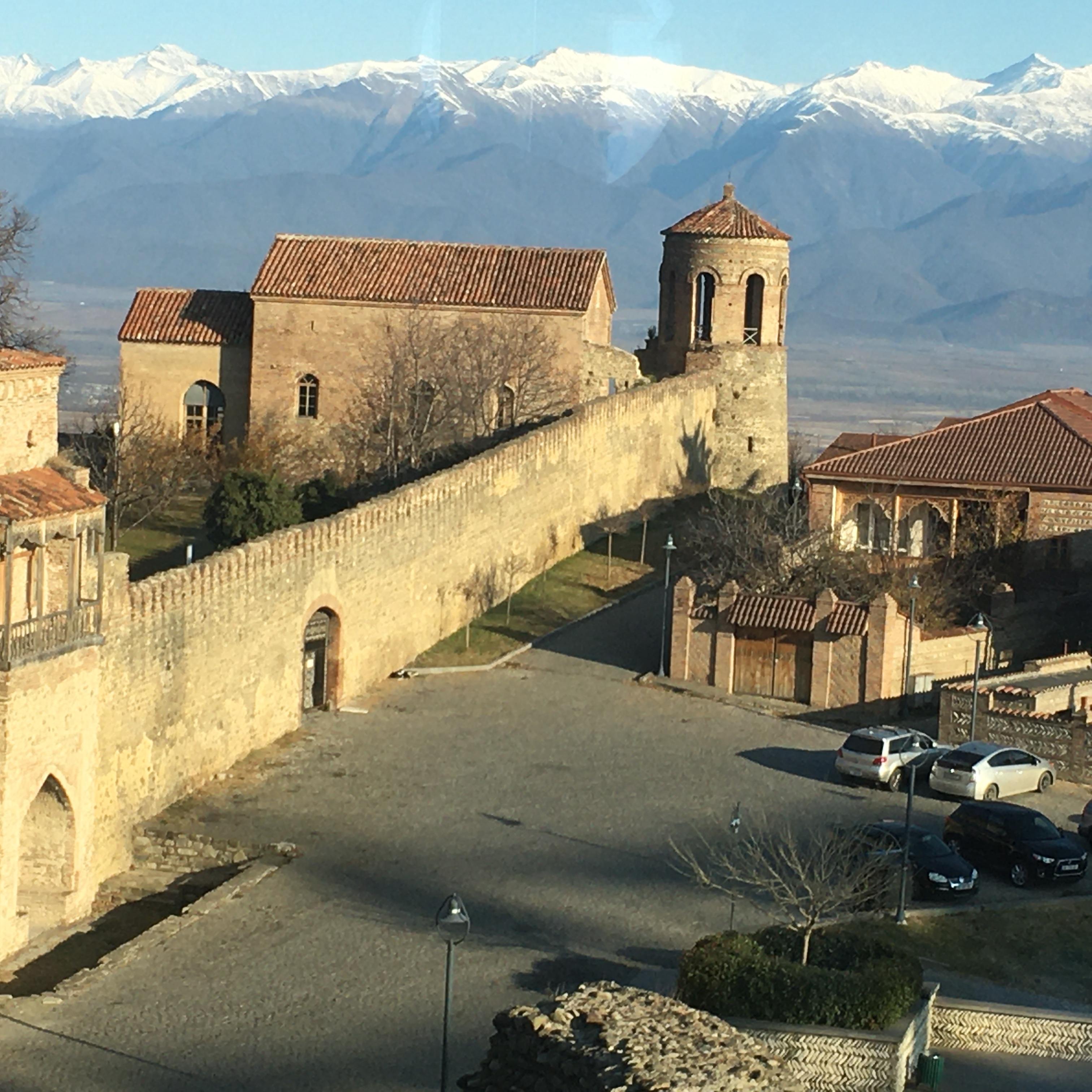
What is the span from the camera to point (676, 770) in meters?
31.2

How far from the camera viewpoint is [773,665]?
119 feet

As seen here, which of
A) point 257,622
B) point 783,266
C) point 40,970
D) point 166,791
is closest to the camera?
point 40,970

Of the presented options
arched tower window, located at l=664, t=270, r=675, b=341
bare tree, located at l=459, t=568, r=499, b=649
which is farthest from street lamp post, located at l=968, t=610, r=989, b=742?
arched tower window, located at l=664, t=270, r=675, b=341

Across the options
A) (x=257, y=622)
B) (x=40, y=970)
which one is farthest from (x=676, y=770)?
(x=40, y=970)

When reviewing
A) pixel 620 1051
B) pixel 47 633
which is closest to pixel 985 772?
pixel 620 1051

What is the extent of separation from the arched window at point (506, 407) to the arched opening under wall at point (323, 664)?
16536 millimetres

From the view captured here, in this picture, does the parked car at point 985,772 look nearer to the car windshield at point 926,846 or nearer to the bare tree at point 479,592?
the car windshield at point 926,846

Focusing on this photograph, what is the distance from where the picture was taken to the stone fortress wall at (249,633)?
24812 millimetres

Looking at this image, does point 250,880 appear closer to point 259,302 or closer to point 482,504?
point 482,504

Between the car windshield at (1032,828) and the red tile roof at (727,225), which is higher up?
the red tile roof at (727,225)

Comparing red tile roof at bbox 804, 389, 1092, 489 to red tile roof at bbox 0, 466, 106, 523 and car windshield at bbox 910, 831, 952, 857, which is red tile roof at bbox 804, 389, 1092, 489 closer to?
car windshield at bbox 910, 831, 952, 857

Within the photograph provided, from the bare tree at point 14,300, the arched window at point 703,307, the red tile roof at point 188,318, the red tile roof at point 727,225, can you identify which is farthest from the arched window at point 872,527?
the bare tree at point 14,300

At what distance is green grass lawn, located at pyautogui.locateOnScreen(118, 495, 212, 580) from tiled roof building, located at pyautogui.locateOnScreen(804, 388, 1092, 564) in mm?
12161

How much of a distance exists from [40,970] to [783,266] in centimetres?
3426
